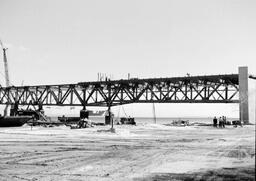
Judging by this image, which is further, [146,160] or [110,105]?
[110,105]

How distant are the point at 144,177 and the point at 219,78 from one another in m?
56.3

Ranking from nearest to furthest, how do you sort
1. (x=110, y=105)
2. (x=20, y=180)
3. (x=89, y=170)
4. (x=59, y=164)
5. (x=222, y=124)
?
(x=20, y=180) → (x=89, y=170) → (x=59, y=164) → (x=222, y=124) → (x=110, y=105)

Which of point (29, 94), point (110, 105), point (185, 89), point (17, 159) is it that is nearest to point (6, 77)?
point (29, 94)

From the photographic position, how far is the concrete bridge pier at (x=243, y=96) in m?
53.5

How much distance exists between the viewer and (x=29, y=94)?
96375mm

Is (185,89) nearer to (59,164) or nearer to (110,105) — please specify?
(110,105)

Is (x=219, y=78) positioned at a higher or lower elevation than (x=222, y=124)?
higher

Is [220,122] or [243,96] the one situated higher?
[243,96]

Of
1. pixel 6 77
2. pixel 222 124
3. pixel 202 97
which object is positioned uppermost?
pixel 6 77

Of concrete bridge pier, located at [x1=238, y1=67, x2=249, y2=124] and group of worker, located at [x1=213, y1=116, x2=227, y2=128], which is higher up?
concrete bridge pier, located at [x1=238, y1=67, x2=249, y2=124]

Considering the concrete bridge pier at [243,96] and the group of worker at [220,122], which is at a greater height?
the concrete bridge pier at [243,96]

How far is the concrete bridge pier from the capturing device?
5354cm

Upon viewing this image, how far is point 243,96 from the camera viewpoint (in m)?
55.3

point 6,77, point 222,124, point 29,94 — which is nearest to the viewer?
point 222,124
